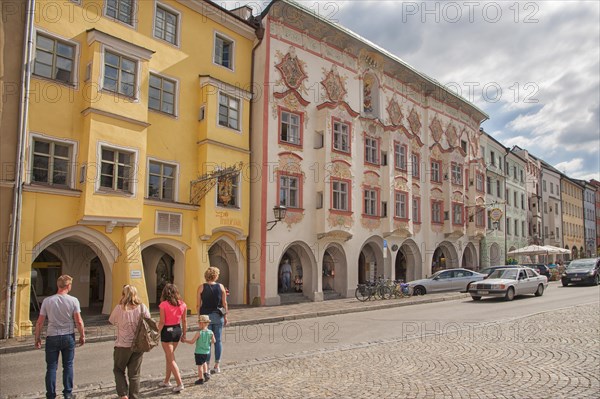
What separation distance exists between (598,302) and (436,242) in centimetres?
1429

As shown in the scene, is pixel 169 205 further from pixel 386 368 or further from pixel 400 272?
pixel 400 272

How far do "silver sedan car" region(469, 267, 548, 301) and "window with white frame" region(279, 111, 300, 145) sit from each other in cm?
1075

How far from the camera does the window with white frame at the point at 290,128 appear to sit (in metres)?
23.6

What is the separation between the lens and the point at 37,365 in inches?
409

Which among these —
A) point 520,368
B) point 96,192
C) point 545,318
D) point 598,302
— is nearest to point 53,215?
point 96,192

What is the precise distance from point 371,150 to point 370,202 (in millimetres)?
3033

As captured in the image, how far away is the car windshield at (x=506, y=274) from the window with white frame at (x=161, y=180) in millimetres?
15214

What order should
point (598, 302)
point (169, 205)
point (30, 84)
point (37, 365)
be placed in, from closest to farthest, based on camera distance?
point (37, 365) < point (30, 84) < point (169, 205) < point (598, 302)

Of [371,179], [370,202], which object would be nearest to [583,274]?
[370,202]

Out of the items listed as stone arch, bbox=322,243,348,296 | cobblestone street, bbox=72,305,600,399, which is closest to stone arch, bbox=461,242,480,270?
stone arch, bbox=322,243,348,296

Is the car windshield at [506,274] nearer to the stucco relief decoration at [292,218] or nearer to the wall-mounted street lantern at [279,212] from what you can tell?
the stucco relief decoration at [292,218]

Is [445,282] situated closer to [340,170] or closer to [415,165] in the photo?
[340,170]

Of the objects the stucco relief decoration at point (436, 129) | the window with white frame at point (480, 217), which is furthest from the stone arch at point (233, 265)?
the window with white frame at point (480, 217)

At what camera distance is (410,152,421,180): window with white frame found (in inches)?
1275
